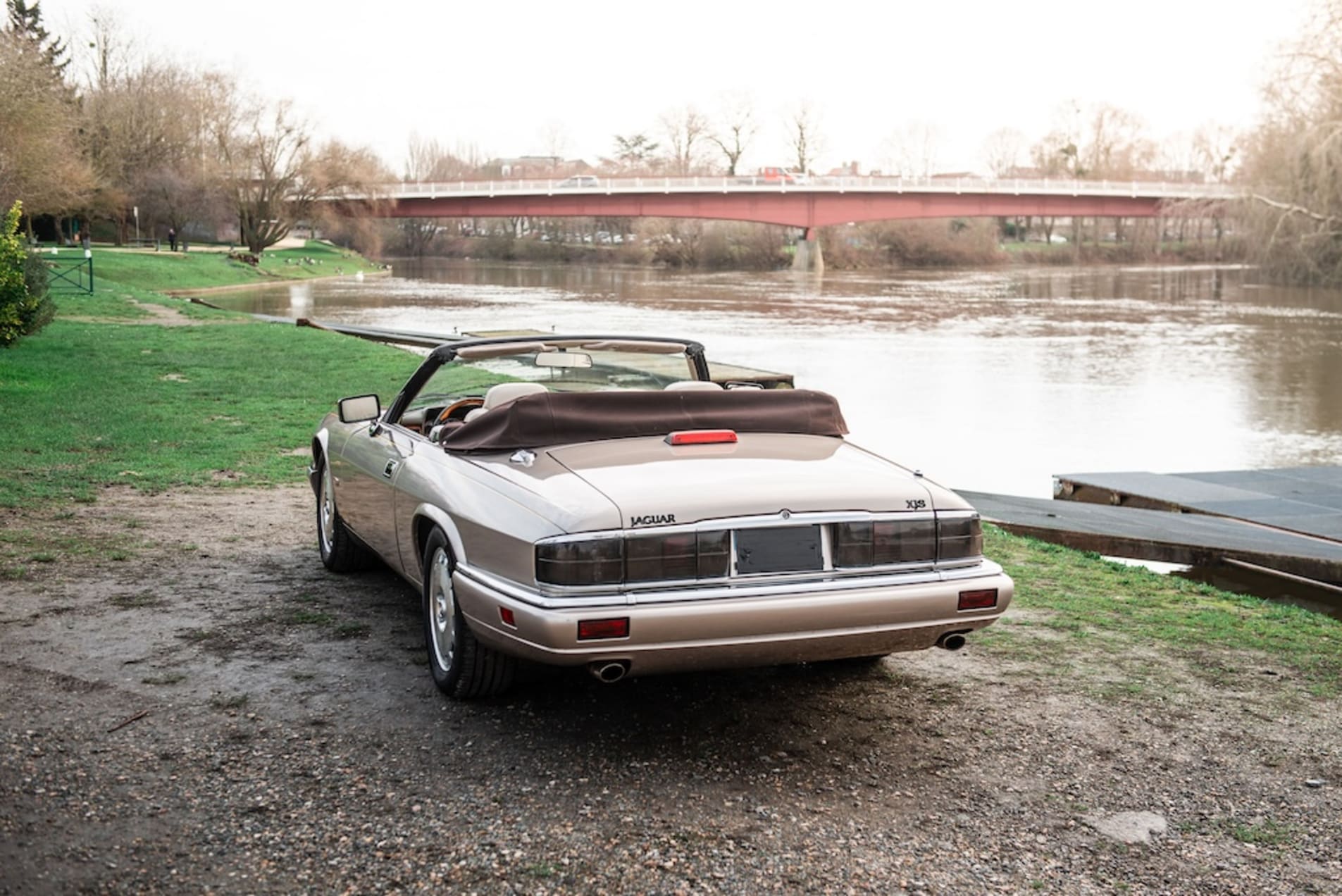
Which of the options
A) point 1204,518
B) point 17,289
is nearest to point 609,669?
point 1204,518

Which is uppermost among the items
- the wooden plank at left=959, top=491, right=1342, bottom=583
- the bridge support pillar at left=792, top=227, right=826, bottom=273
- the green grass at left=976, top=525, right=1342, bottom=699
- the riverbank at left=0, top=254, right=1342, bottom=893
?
the bridge support pillar at left=792, top=227, right=826, bottom=273

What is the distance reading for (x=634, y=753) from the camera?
15.3 feet

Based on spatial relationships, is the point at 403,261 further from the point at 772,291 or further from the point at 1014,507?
the point at 1014,507

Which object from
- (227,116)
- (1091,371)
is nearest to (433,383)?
(1091,371)

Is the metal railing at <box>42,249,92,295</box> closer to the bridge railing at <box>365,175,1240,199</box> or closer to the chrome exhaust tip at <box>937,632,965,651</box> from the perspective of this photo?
the bridge railing at <box>365,175,1240,199</box>

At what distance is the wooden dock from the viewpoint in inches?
375

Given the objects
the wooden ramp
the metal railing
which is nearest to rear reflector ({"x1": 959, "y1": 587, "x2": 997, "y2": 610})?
the wooden ramp

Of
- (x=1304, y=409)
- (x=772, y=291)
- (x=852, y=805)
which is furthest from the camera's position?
(x=772, y=291)

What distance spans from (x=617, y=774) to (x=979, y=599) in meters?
1.42

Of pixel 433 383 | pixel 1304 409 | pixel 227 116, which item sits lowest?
pixel 1304 409

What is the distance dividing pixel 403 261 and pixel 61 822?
336 feet

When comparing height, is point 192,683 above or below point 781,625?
below

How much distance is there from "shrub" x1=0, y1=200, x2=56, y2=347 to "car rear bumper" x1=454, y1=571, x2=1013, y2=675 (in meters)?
16.3

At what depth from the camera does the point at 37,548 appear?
7.67 meters
